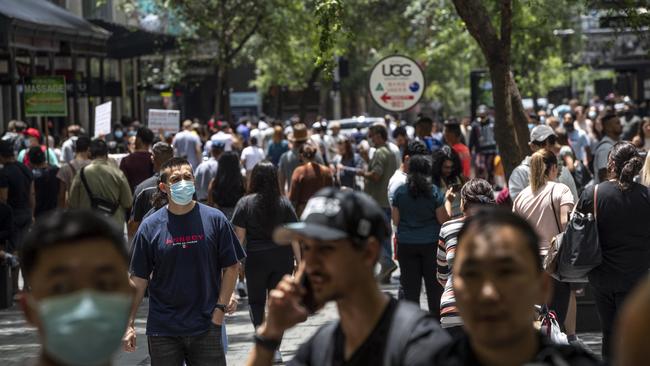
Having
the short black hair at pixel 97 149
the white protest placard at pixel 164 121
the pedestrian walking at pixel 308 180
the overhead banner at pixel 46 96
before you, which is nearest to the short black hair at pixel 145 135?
the short black hair at pixel 97 149

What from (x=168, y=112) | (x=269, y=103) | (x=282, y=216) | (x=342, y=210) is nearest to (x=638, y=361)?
(x=342, y=210)

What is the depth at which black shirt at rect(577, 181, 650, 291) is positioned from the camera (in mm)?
9203

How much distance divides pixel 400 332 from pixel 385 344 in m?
0.05

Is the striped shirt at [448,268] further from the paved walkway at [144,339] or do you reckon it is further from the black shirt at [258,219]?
the paved walkway at [144,339]

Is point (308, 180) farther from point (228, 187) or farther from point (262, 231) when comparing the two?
point (262, 231)

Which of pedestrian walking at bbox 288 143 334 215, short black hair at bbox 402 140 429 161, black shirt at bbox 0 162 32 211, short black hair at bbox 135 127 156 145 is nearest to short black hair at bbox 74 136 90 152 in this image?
short black hair at bbox 135 127 156 145

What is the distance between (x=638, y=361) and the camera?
2.49 meters

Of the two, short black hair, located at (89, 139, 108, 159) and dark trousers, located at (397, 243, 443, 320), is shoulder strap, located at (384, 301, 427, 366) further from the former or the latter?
short black hair, located at (89, 139, 108, 159)

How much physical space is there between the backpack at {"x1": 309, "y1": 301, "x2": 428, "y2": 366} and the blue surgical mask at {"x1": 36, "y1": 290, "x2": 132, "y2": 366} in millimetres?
881

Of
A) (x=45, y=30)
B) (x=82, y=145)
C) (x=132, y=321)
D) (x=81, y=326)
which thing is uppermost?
(x=45, y=30)

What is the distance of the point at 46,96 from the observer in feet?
70.1

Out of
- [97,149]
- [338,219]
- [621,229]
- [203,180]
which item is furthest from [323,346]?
[203,180]

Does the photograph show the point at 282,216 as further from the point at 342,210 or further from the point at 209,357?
the point at 342,210

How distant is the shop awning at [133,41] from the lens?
37875 millimetres
